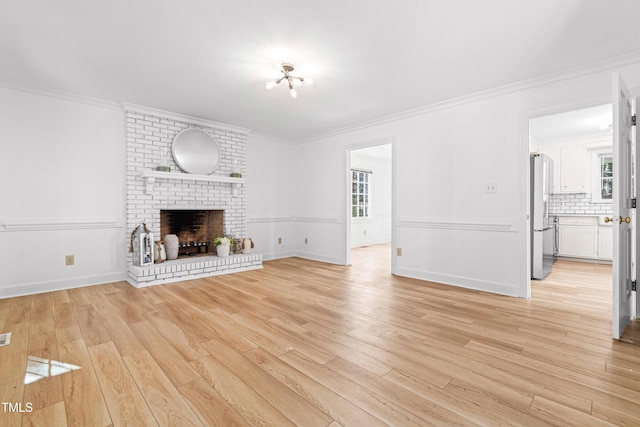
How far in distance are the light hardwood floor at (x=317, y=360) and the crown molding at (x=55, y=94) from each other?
7.55 ft

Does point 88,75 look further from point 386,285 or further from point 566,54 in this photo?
point 566,54

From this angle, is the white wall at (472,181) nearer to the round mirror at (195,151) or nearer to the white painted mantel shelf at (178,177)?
the white painted mantel shelf at (178,177)

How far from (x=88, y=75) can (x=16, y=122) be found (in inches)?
44.1

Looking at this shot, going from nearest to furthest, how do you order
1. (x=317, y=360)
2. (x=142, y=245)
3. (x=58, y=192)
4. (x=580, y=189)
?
1. (x=317, y=360)
2. (x=58, y=192)
3. (x=142, y=245)
4. (x=580, y=189)

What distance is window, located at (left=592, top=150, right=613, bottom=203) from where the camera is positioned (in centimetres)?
559

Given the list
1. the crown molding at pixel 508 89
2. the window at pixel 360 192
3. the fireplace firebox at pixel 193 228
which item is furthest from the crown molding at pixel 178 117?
the window at pixel 360 192

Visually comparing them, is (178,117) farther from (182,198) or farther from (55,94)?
(55,94)

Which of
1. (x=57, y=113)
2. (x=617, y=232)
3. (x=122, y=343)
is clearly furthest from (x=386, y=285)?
(x=57, y=113)

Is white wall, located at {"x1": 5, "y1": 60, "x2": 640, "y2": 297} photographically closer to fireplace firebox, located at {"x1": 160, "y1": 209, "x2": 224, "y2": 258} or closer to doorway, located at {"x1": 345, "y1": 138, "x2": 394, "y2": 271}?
fireplace firebox, located at {"x1": 160, "y1": 209, "x2": 224, "y2": 258}

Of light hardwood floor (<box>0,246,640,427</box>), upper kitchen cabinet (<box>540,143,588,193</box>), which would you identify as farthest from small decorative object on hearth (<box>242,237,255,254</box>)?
upper kitchen cabinet (<box>540,143,588,193</box>)

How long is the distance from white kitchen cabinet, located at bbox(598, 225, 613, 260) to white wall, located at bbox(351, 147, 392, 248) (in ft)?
14.6

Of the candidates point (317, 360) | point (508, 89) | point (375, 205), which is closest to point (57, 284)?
point (317, 360)

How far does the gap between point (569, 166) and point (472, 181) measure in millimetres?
3629

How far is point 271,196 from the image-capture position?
574 cm
